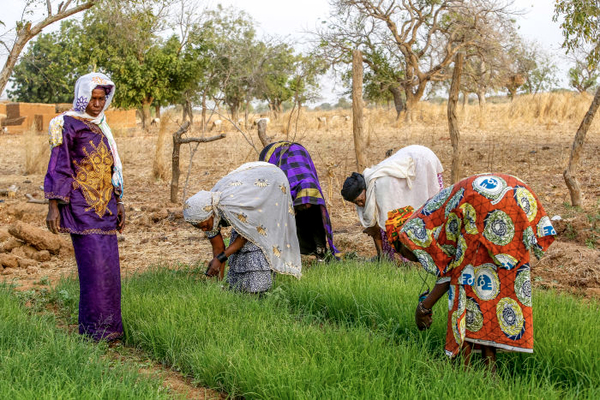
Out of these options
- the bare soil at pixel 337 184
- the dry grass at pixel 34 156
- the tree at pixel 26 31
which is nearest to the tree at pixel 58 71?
the bare soil at pixel 337 184

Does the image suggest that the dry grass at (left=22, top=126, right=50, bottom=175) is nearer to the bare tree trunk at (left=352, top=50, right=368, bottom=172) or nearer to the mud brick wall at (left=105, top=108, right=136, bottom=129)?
the bare tree trunk at (left=352, top=50, right=368, bottom=172)

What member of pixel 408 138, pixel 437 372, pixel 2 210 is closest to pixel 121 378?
pixel 437 372

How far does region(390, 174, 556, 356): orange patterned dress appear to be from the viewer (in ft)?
10.5

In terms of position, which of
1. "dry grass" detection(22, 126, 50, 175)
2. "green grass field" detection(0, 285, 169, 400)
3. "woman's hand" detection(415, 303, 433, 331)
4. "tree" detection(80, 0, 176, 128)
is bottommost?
"green grass field" detection(0, 285, 169, 400)

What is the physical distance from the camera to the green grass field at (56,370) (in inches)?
123

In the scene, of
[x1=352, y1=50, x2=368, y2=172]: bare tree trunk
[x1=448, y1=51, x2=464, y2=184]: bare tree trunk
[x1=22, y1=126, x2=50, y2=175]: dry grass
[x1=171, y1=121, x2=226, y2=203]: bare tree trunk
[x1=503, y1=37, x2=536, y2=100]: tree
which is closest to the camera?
[x1=448, y1=51, x2=464, y2=184]: bare tree trunk

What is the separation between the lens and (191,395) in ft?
11.7

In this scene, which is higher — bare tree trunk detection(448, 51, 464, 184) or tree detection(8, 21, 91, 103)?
tree detection(8, 21, 91, 103)

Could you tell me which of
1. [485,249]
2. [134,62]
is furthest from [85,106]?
[134,62]

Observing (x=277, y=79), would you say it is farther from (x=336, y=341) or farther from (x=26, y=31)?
(x=336, y=341)

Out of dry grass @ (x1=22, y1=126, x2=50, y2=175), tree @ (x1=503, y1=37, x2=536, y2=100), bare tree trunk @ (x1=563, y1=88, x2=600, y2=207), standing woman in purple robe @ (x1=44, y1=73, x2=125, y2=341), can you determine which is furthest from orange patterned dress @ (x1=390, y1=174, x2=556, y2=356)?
tree @ (x1=503, y1=37, x2=536, y2=100)

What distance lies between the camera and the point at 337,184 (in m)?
11.0

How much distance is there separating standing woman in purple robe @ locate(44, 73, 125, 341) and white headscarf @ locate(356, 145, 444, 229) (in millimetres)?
2431

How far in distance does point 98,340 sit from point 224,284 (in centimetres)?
133
